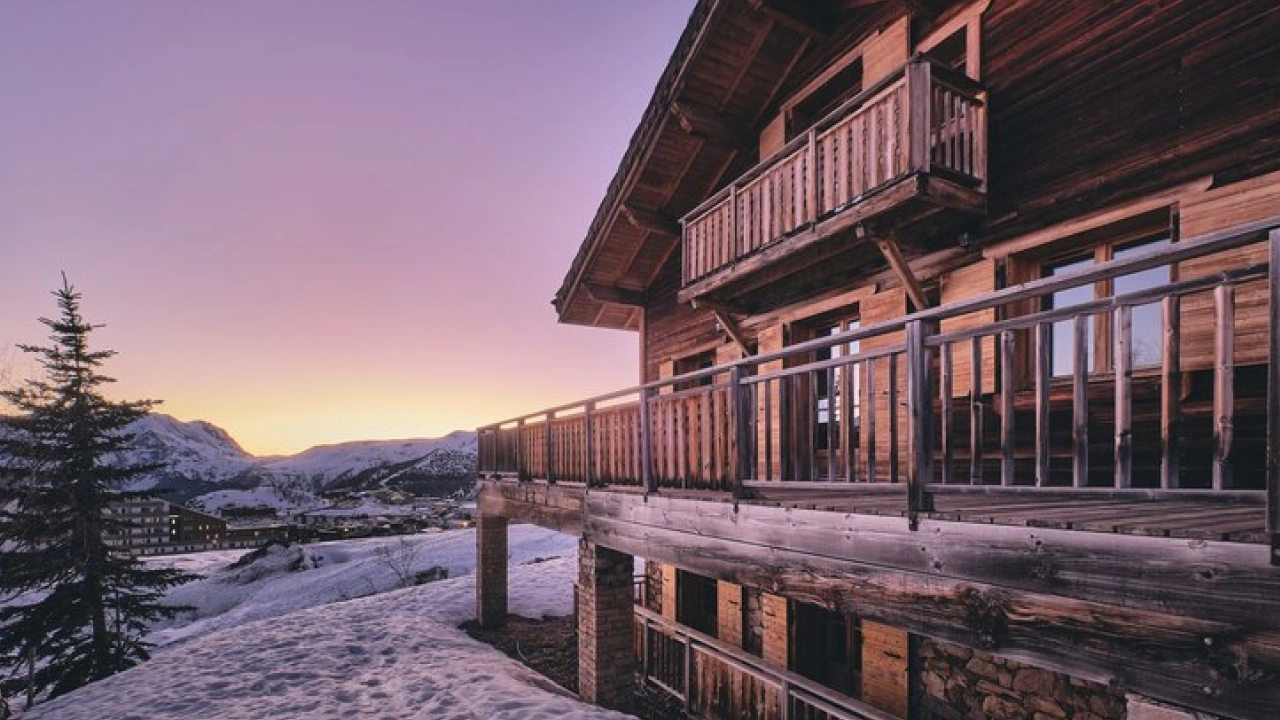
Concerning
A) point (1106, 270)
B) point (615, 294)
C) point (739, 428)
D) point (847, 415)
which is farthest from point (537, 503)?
point (1106, 270)

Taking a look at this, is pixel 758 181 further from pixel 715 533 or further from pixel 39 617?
pixel 39 617

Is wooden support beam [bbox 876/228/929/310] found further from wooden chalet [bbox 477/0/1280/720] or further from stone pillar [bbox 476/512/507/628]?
stone pillar [bbox 476/512/507/628]

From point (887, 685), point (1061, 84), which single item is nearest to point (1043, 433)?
point (1061, 84)

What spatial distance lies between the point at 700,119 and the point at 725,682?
903 centimetres

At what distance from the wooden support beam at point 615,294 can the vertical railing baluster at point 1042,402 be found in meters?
10.6

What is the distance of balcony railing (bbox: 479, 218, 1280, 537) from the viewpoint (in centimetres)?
243

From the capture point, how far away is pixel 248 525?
46.5m

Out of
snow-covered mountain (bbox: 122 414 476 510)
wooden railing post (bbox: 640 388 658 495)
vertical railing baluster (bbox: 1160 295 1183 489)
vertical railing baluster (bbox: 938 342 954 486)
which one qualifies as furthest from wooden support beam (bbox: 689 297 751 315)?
snow-covered mountain (bbox: 122 414 476 510)

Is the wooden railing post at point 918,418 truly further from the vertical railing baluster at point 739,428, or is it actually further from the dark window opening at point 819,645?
the dark window opening at point 819,645

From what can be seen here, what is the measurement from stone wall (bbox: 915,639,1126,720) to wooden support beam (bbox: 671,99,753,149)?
313 inches

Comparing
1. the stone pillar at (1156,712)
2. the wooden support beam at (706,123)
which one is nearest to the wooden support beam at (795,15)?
the wooden support beam at (706,123)

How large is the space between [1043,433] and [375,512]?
188 feet

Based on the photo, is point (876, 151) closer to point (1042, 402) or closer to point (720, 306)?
point (720, 306)

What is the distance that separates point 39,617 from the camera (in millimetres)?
16438
